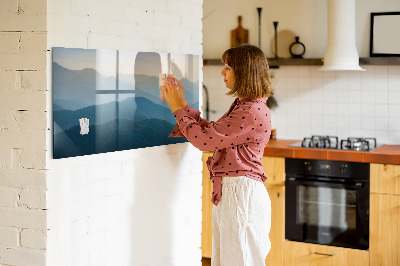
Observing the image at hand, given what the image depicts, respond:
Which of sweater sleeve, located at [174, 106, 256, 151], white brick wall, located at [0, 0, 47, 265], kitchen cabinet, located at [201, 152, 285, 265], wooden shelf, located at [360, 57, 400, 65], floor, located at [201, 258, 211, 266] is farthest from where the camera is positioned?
floor, located at [201, 258, 211, 266]

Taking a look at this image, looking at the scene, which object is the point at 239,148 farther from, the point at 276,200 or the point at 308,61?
the point at 308,61

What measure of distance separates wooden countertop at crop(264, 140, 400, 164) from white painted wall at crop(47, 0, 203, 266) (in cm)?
126

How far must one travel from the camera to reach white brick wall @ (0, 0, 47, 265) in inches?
89.2

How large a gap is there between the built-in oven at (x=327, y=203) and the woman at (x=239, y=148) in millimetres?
1482

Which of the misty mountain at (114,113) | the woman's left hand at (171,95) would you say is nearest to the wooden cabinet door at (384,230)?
the misty mountain at (114,113)

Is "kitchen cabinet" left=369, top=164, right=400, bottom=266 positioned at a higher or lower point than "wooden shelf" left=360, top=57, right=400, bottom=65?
lower

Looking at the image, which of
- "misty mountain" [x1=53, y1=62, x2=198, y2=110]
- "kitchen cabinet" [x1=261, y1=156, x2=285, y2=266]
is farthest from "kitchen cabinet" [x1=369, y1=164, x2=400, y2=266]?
"misty mountain" [x1=53, y1=62, x2=198, y2=110]

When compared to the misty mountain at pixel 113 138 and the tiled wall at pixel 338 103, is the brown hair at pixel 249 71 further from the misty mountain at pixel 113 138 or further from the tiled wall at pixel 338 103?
the tiled wall at pixel 338 103

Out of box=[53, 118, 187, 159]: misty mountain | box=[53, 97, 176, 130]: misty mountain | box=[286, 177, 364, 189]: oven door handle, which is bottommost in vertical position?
box=[286, 177, 364, 189]: oven door handle

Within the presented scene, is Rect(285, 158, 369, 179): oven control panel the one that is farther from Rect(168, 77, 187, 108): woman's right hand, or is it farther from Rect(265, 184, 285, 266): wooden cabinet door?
Rect(168, 77, 187, 108): woman's right hand

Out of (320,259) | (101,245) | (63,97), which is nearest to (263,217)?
(101,245)

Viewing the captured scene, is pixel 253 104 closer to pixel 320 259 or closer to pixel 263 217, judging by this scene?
pixel 263 217

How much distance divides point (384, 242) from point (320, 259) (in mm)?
488

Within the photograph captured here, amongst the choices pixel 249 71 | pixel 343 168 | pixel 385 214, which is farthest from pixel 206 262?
pixel 249 71
